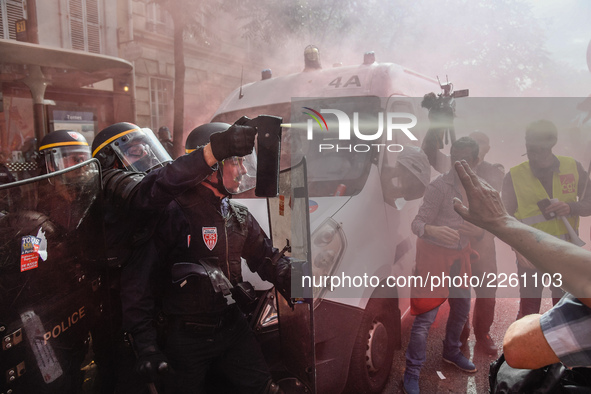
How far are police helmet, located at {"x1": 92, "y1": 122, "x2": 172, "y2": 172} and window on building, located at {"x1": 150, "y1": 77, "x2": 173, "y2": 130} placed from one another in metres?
11.0

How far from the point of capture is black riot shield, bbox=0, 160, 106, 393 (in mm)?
1237

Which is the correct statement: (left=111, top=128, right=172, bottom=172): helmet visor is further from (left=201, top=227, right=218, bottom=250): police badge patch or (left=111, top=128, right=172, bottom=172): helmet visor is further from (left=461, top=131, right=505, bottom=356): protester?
(left=461, top=131, right=505, bottom=356): protester

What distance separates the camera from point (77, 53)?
20.3 ft

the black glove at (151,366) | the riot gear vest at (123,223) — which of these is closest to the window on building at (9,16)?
the riot gear vest at (123,223)

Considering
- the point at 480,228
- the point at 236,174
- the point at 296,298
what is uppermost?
the point at 236,174

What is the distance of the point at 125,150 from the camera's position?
7.95 feet

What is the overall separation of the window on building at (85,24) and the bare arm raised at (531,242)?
39.4ft

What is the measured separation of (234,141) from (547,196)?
2.70 m

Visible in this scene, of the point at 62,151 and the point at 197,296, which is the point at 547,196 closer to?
the point at 197,296

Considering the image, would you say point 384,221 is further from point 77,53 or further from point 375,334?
point 77,53

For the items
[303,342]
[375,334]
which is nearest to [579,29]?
[375,334]

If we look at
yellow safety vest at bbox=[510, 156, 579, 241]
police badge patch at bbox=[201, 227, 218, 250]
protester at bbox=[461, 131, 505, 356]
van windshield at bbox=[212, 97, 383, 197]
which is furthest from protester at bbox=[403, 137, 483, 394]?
police badge patch at bbox=[201, 227, 218, 250]

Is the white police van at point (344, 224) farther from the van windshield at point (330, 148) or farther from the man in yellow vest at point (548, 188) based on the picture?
the man in yellow vest at point (548, 188)

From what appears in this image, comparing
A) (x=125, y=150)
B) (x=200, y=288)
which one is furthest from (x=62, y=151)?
(x=200, y=288)
